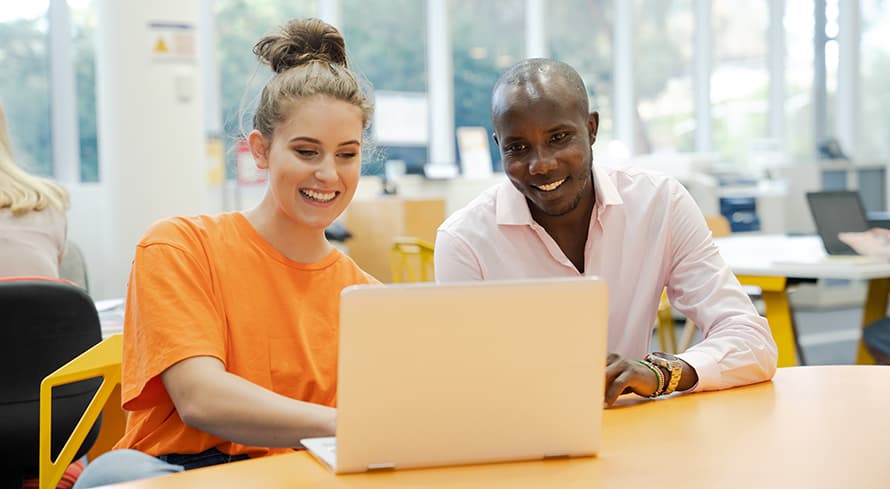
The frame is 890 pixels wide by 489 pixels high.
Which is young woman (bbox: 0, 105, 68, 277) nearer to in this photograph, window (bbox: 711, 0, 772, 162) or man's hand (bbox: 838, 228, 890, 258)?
man's hand (bbox: 838, 228, 890, 258)

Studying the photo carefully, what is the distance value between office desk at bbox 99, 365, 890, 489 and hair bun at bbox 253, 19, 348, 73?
810 millimetres

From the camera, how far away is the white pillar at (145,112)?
4777 millimetres

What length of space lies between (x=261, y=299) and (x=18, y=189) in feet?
4.24

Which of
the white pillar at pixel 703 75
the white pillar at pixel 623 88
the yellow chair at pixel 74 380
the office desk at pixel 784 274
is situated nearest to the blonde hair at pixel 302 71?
the yellow chair at pixel 74 380

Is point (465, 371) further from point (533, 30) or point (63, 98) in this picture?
point (533, 30)

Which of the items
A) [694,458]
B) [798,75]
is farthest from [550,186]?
[798,75]

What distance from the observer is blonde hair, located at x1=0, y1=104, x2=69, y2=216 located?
2531 millimetres

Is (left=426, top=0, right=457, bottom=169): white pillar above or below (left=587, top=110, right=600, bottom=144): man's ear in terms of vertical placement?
above

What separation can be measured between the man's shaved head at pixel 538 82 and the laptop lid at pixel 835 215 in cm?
199

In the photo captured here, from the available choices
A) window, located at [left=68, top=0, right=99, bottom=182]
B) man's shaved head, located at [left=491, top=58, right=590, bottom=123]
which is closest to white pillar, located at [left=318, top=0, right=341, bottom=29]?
window, located at [left=68, top=0, right=99, bottom=182]

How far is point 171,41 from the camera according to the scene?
4.85 metres

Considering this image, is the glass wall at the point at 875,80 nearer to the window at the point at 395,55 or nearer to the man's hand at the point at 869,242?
the window at the point at 395,55

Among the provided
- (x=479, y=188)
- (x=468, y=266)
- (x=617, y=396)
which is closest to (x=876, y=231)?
(x=468, y=266)

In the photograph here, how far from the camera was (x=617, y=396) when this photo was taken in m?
1.49
